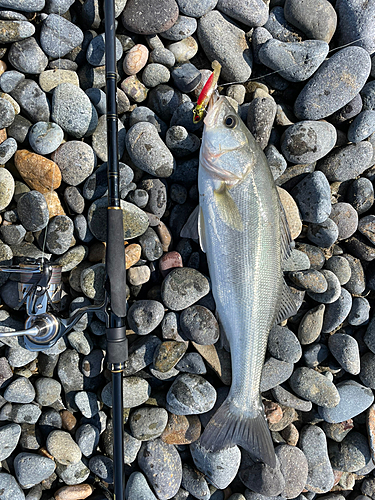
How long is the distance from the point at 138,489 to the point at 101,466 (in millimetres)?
355

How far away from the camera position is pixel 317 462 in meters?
2.93

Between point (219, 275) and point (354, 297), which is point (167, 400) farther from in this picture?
point (354, 297)

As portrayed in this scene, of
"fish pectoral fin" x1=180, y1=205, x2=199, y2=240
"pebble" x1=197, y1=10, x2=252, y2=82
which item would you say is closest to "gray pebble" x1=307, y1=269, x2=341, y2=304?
"fish pectoral fin" x1=180, y1=205, x2=199, y2=240

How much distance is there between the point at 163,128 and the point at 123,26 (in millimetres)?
902

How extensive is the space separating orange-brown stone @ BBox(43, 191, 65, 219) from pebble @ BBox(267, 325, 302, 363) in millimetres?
2093

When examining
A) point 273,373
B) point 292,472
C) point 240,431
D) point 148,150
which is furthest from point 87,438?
point 148,150

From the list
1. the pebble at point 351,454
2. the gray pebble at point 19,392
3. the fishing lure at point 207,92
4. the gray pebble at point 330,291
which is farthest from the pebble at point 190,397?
the fishing lure at point 207,92

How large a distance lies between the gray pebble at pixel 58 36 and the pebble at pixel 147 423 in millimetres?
3026

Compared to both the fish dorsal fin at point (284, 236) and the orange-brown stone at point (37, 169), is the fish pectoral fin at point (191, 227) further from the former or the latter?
the orange-brown stone at point (37, 169)

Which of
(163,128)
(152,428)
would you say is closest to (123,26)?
(163,128)

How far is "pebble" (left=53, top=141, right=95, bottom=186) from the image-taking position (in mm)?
2639

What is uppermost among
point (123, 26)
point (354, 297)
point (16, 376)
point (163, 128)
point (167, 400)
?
point (123, 26)

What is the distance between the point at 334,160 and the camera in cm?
296

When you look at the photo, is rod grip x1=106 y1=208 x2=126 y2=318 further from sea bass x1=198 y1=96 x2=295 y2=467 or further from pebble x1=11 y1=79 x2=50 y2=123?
pebble x1=11 y1=79 x2=50 y2=123
